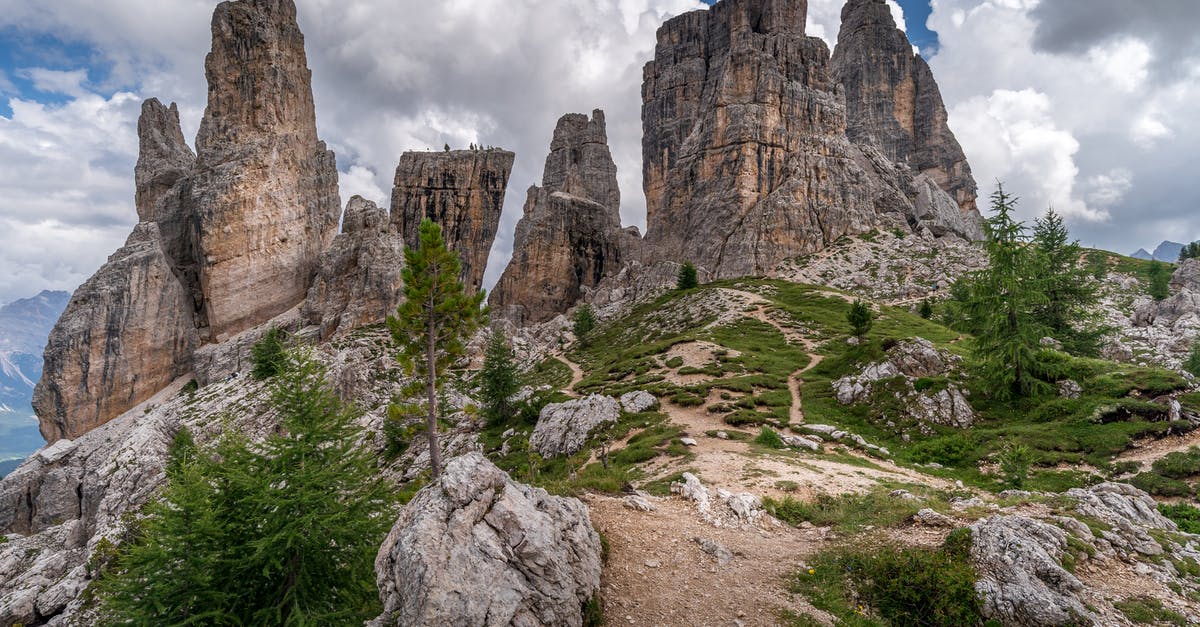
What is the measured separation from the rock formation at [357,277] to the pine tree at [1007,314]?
66.6 meters

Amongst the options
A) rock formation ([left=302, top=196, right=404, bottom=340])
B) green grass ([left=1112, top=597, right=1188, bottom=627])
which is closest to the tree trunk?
green grass ([left=1112, top=597, right=1188, bottom=627])

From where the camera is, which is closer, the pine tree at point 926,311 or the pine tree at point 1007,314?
the pine tree at point 1007,314

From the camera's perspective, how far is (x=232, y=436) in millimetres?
11070

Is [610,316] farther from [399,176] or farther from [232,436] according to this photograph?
[232,436]

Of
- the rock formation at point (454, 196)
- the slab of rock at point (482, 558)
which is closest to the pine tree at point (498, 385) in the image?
the slab of rock at point (482, 558)

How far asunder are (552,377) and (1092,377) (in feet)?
137

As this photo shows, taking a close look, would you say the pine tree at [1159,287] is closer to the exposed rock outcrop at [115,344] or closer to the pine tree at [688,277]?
the pine tree at [688,277]

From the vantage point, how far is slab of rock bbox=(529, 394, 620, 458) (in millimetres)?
28547

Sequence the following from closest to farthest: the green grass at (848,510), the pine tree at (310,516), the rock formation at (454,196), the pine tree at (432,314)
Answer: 1. the pine tree at (310,516)
2. the green grass at (848,510)
3. the pine tree at (432,314)
4. the rock formation at (454,196)

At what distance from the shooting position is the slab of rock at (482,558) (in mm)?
8508

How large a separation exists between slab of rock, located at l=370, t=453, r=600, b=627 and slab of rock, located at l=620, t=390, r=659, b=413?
66.7 feet

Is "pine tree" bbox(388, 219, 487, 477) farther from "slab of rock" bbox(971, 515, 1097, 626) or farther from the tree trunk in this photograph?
"slab of rock" bbox(971, 515, 1097, 626)

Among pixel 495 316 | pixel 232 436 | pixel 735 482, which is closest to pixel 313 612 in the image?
pixel 232 436

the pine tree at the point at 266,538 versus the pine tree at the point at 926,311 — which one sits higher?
the pine tree at the point at 926,311
